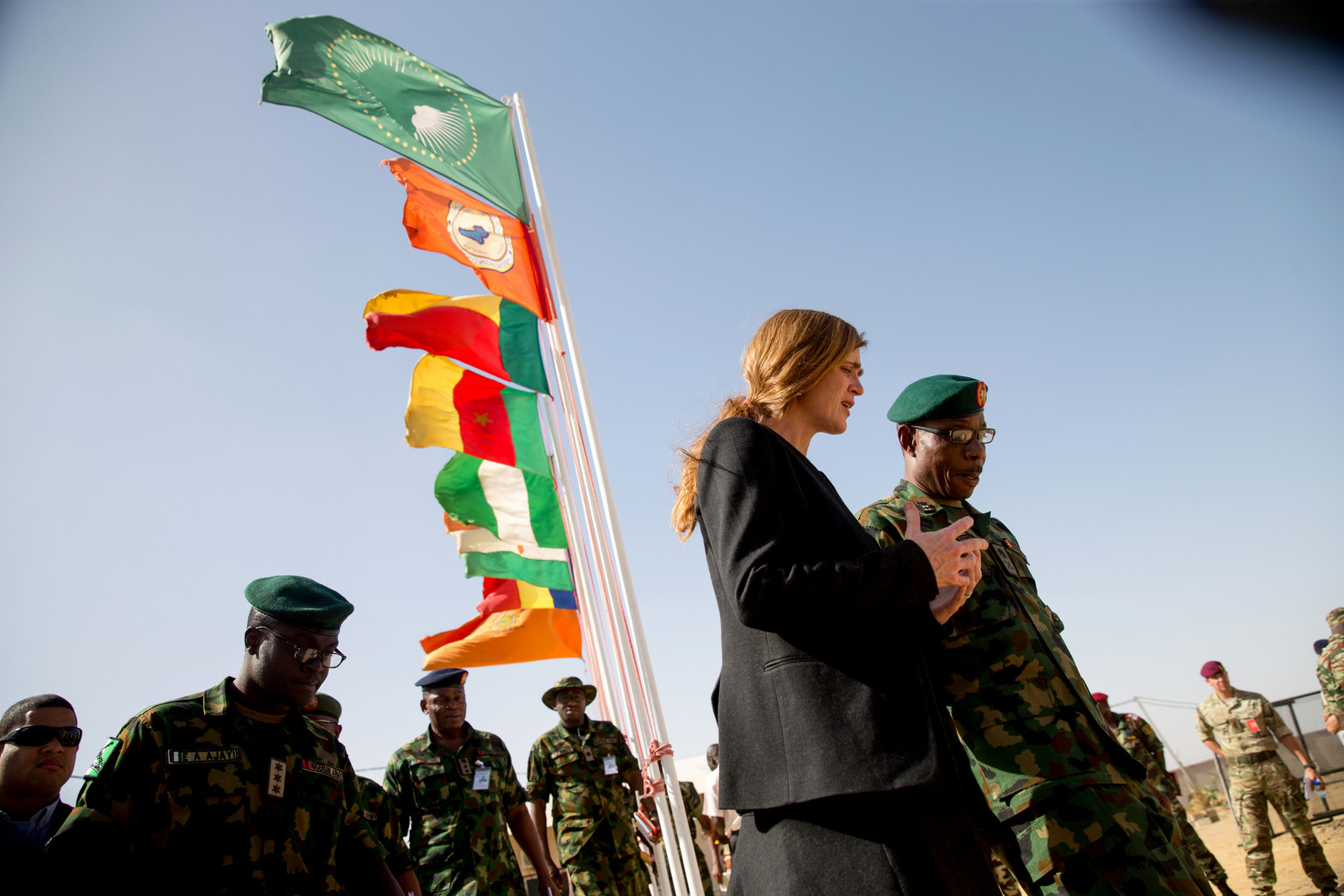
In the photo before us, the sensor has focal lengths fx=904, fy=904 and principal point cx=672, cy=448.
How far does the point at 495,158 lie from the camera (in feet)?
27.6

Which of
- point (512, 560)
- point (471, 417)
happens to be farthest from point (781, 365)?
point (512, 560)

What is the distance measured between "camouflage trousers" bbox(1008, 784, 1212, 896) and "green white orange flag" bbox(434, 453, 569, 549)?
25.3 ft

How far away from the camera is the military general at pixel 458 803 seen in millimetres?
6469

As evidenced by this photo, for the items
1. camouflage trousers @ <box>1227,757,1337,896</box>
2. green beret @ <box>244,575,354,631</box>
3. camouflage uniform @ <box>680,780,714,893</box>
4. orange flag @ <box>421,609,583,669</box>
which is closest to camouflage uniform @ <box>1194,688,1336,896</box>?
camouflage trousers @ <box>1227,757,1337,896</box>

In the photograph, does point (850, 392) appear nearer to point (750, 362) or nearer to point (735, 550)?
point (750, 362)

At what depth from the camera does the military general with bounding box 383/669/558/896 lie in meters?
6.47

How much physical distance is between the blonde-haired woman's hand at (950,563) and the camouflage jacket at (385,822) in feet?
7.86

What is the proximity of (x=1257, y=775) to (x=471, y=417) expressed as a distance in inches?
337

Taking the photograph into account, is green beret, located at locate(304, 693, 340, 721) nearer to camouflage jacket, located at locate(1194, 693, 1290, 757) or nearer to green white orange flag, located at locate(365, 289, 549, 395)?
green white orange flag, located at locate(365, 289, 549, 395)

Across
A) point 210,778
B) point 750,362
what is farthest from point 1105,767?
point 210,778

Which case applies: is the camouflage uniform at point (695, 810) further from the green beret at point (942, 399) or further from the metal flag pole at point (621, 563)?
the green beret at point (942, 399)

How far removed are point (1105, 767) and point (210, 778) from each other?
2619 millimetres

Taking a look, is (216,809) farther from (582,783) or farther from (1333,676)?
(1333,676)

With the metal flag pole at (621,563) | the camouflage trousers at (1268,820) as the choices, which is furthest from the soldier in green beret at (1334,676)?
the metal flag pole at (621,563)
